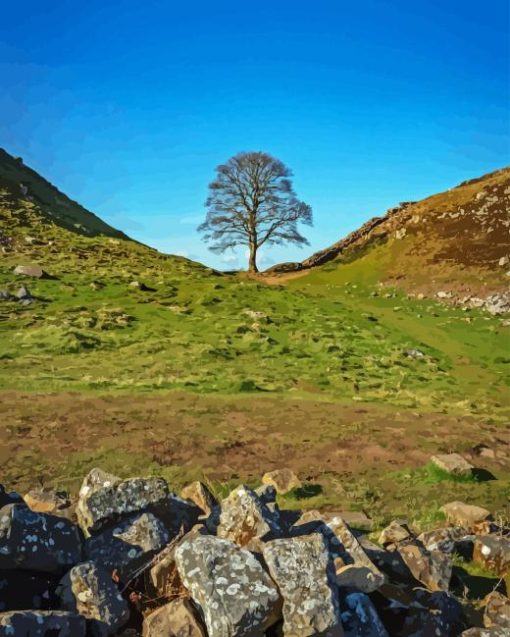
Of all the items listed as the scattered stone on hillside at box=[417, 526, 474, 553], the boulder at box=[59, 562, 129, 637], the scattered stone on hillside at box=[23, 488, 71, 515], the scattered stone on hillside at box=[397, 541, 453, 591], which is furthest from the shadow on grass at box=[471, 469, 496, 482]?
the boulder at box=[59, 562, 129, 637]

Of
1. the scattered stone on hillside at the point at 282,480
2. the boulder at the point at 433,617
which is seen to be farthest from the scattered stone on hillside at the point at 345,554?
the scattered stone on hillside at the point at 282,480

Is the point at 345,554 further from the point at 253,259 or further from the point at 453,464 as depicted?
the point at 253,259

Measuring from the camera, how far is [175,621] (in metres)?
5.93

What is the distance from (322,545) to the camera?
21.4ft

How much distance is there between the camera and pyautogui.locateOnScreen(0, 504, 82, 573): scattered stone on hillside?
6.38 meters

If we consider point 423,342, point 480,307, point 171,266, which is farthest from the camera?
point 171,266

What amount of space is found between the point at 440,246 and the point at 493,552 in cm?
5663

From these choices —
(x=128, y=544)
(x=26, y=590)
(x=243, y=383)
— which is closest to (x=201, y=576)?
(x=128, y=544)

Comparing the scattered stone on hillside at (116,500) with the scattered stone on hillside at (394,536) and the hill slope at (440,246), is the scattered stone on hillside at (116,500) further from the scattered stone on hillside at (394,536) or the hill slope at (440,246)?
the hill slope at (440,246)

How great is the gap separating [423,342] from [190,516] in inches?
Answer: 1220

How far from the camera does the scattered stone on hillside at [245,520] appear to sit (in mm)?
7316

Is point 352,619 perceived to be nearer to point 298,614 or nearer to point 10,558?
point 298,614

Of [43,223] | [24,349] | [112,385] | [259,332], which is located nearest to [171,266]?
[43,223]

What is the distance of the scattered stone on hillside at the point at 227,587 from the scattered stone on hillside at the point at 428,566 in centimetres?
311
